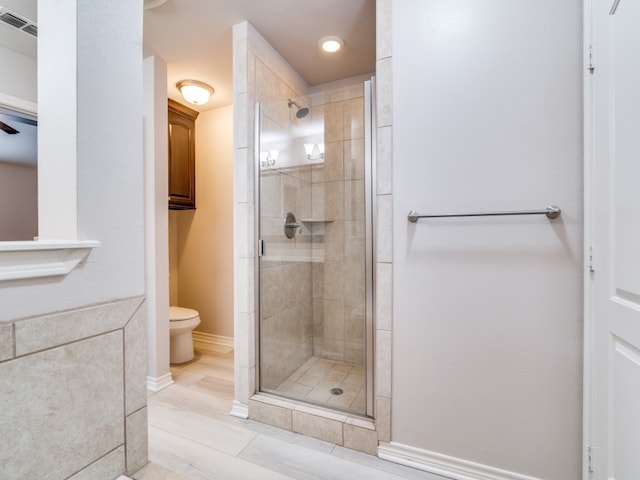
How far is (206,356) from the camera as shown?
285 centimetres

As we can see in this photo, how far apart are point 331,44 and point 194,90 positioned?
51.7 inches

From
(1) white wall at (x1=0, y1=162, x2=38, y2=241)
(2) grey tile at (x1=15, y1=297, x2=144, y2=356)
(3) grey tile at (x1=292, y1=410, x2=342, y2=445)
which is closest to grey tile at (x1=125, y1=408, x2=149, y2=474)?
(2) grey tile at (x1=15, y1=297, x2=144, y2=356)

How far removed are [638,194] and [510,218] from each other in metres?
0.46

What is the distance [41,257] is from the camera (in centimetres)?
59

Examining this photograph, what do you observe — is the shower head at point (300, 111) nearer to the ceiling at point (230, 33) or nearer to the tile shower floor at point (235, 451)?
the ceiling at point (230, 33)

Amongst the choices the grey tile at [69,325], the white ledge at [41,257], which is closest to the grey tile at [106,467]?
the grey tile at [69,325]

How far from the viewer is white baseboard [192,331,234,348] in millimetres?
3088

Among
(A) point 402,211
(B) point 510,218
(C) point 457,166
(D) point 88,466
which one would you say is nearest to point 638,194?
(B) point 510,218

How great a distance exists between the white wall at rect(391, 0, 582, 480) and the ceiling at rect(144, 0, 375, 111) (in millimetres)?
573

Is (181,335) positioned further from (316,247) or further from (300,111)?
(300,111)

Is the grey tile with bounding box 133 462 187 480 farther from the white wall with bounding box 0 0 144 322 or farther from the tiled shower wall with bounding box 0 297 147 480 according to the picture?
the white wall with bounding box 0 0 144 322

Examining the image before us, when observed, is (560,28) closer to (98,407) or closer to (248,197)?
(248,197)

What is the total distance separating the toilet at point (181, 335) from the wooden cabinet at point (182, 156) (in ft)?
3.51

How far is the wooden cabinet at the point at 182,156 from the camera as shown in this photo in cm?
270
